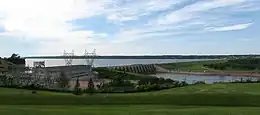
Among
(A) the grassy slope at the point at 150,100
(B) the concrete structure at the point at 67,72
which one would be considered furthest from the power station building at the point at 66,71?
(A) the grassy slope at the point at 150,100

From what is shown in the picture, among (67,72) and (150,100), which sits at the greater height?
(67,72)

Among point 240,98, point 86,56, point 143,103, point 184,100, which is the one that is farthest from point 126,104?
point 86,56

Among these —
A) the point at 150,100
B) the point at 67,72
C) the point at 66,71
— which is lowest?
the point at 150,100

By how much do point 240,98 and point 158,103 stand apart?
6.15m

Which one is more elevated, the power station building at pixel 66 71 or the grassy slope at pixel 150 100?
the power station building at pixel 66 71

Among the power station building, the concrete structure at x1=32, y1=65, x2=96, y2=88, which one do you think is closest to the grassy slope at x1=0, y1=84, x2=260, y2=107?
the concrete structure at x1=32, y1=65, x2=96, y2=88

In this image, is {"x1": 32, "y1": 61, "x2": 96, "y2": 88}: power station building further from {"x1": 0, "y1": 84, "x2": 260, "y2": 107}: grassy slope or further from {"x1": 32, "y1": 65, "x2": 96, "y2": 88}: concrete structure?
{"x1": 0, "y1": 84, "x2": 260, "y2": 107}: grassy slope

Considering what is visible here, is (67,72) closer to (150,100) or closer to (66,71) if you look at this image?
(66,71)

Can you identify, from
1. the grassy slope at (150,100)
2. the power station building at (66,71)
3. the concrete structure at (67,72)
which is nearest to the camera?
the grassy slope at (150,100)

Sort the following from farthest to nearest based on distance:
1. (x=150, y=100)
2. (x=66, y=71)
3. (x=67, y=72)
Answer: (x=66, y=71) → (x=67, y=72) → (x=150, y=100)

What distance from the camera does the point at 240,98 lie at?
28.3m

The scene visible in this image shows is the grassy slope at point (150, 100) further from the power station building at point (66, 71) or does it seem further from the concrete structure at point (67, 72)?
the power station building at point (66, 71)

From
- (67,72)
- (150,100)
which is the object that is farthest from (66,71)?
(150,100)

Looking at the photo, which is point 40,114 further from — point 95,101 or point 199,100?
point 199,100
